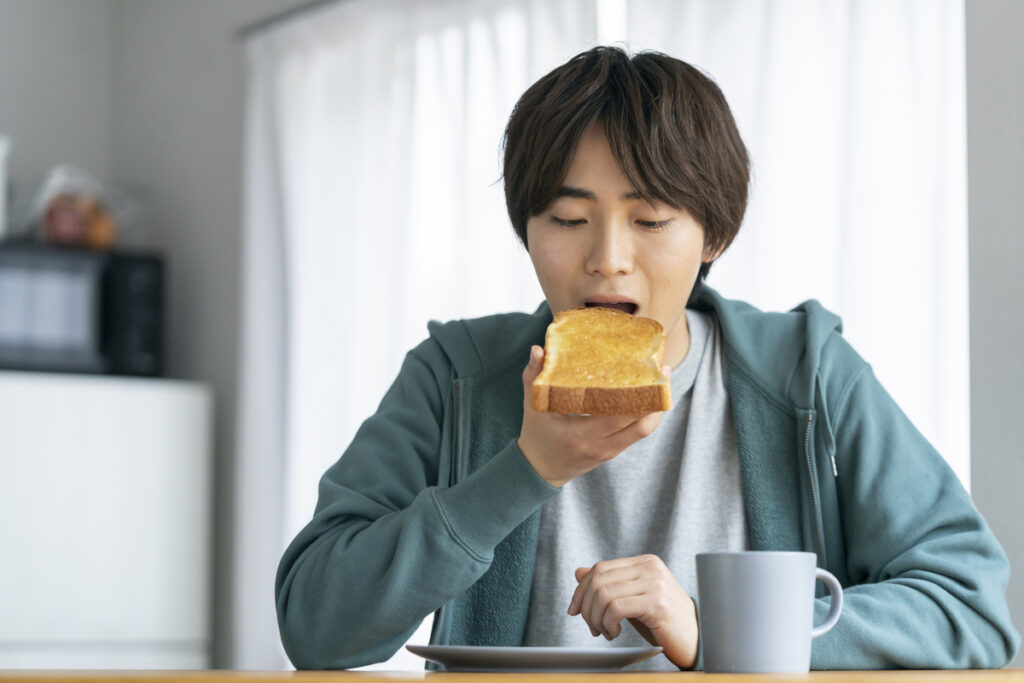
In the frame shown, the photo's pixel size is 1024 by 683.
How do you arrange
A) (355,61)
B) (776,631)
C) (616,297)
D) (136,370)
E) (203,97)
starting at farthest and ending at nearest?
(203,97) < (136,370) < (355,61) < (616,297) < (776,631)

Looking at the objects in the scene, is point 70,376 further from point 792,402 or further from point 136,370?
point 792,402

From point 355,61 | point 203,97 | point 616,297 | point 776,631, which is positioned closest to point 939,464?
point 616,297

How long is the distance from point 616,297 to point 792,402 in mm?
251

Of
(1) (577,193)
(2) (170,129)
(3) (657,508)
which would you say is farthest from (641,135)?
(2) (170,129)

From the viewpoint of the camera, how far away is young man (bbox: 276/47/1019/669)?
107 cm

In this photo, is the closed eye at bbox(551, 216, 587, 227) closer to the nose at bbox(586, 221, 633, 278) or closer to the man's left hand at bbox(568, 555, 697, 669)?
the nose at bbox(586, 221, 633, 278)

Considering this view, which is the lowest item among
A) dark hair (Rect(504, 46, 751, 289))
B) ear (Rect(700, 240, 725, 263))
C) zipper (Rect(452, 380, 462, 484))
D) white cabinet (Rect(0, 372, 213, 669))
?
white cabinet (Rect(0, 372, 213, 669))

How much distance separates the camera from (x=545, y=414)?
98 cm

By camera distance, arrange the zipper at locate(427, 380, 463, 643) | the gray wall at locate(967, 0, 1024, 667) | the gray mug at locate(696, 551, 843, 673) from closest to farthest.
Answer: the gray mug at locate(696, 551, 843, 673) → the zipper at locate(427, 380, 463, 643) → the gray wall at locate(967, 0, 1024, 667)

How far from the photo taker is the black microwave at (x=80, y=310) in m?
3.37

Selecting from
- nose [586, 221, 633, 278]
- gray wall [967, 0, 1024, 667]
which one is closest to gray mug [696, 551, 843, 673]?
nose [586, 221, 633, 278]

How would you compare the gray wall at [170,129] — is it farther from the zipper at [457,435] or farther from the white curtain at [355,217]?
the zipper at [457,435]

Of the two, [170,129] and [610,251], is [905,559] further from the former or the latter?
[170,129]

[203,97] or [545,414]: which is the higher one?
[203,97]
